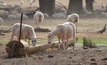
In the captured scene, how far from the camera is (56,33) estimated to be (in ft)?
50.6

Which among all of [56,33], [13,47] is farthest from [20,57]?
[56,33]

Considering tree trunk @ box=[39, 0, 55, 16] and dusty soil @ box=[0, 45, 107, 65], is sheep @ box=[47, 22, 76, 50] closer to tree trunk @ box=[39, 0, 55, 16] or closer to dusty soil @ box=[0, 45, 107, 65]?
dusty soil @ box=[0, 45, 107, 65]

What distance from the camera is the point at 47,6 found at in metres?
40.4

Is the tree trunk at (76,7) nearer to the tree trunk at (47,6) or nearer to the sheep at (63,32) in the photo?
the tree trunk at (47,6)

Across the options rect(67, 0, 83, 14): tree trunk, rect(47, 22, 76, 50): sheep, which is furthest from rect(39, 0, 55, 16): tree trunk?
rect(47, 22, 76, 50): sheep

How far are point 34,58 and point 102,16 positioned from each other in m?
27.9

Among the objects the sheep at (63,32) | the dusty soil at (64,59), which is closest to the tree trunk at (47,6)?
the sheep at (63,32)

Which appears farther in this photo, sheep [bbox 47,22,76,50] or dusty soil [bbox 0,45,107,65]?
sheep [bbox 47,22,76,50]

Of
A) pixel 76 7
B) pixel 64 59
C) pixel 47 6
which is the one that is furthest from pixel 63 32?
pixel 76 7

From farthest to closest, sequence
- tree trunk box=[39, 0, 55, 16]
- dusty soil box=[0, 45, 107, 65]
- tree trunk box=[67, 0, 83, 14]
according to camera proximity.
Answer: tree trunk box=[67, 0, 83, 14] < tree trunk box=[39, 0, 55, 16] < dusty soil box=[0, 45, 107, 65]

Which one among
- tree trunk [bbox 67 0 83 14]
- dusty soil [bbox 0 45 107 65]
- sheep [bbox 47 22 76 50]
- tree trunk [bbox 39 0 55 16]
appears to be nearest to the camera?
dusty soil [bbox 0 45 107 65]

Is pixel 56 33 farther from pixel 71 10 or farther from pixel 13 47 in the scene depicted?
pixel 71 10

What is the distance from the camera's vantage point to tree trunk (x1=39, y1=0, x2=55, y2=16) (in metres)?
40.3

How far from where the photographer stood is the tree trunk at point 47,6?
40.3 m
